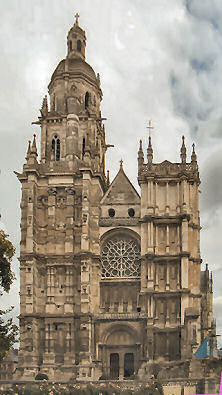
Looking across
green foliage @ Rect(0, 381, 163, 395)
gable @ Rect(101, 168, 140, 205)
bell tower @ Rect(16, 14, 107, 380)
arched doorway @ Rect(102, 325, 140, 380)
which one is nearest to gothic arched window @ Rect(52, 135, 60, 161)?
bell tower @ Rect(16, 14, 107, 380)

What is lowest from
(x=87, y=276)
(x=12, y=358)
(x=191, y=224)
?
(x=12, y=358)

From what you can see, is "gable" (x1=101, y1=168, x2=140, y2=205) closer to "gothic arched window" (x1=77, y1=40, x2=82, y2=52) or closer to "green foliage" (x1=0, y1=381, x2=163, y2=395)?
"gothic arched window" (x1=77, y1=40, x2=82, y2=52)

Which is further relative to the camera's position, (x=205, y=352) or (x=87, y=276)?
(x=87, y=276)

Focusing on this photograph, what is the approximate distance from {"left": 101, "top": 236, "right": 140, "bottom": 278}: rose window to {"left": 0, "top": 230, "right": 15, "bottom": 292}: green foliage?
24.6m

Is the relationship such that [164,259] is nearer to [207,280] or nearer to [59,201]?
[207,280]

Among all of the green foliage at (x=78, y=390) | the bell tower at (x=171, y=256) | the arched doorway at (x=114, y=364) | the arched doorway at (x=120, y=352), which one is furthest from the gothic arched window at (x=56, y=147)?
the green foliage at (x=78, y=390)

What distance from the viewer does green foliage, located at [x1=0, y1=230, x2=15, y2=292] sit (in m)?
28.6

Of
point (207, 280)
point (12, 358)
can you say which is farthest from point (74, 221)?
point (12, 358)

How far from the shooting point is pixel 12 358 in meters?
72.1

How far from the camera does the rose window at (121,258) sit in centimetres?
5347

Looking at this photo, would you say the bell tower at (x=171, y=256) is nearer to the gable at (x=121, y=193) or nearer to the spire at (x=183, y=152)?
the spire at (x=183, y=152)

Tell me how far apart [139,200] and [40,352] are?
1347cm

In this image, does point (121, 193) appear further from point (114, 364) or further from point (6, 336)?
point (6, 336)

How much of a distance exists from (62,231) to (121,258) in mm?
4837
